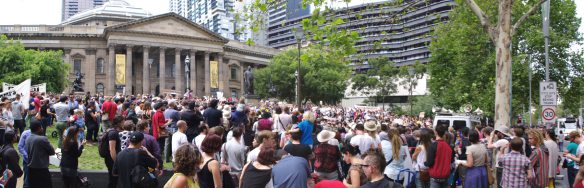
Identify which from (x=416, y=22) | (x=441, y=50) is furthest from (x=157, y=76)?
(x=416, y=22)

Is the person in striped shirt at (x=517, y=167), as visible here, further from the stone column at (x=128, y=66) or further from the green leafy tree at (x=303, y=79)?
the green leafy tree at (x=303, y=79)

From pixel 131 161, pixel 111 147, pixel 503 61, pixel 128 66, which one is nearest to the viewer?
pixel 131 161

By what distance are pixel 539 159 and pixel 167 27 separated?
6704 centimetres

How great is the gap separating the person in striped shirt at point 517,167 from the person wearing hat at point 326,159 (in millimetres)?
2954

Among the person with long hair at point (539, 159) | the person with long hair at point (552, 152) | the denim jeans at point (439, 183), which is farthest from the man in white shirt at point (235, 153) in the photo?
the person with long hair at point (552, 152)

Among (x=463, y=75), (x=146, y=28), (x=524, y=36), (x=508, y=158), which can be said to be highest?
(x=146, y=28)

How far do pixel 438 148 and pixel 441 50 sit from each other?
3417 cm

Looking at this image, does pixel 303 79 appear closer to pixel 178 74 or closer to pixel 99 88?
pixel 178 74

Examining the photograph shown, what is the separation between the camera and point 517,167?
9.23 metres

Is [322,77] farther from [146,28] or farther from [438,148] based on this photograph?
[438,148]

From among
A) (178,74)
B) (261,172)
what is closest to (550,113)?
(261,172)

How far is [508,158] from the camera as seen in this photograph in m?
9.34

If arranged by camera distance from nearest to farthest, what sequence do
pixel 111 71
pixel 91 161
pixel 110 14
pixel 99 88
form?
pixel 91 161
pixel 111 71
pixel 99 88
pixel 110 14

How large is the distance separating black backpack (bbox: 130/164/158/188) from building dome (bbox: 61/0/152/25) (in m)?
81.7
